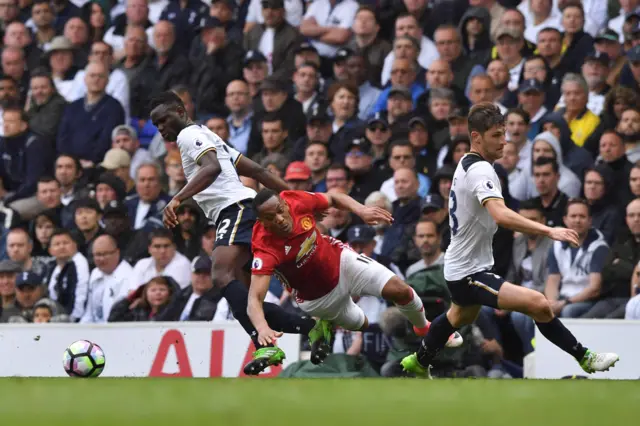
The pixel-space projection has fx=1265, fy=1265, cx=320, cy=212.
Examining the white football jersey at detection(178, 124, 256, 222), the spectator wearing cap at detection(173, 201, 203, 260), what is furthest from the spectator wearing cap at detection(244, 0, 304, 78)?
the white football jersey at detection(178, 124, 256, 222)

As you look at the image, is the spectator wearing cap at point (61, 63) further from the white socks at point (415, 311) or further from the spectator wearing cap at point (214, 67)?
the white socks at point (415, 311)

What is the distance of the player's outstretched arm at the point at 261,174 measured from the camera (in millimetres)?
9930

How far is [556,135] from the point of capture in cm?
1263

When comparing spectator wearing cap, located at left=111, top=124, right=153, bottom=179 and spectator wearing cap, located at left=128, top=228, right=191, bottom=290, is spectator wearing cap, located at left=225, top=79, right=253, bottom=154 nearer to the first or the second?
spectator wearing cap, located at left=111, top=124, right=153, bottom=179

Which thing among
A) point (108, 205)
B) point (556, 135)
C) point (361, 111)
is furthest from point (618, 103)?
point (108, 205)

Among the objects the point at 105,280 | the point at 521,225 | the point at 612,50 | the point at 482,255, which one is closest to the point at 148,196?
the point at 105,280

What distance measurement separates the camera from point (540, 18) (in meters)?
14.0

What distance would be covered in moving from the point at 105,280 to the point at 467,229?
5.84 m

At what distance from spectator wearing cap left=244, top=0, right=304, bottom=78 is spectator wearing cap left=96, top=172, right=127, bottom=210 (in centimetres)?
233

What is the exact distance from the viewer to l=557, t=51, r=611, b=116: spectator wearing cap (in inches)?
509

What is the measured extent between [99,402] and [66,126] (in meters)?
10.4

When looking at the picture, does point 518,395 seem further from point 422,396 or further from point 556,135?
point 556,135

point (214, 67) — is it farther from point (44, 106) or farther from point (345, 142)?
point (345, 142)

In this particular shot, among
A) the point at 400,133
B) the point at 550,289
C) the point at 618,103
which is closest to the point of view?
the point at 550,289
